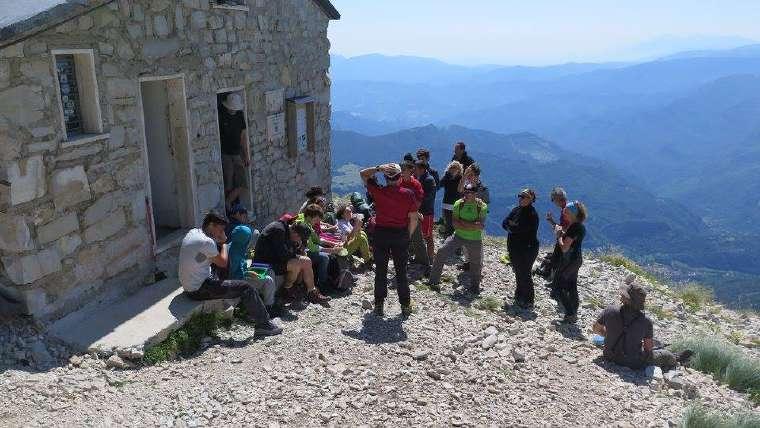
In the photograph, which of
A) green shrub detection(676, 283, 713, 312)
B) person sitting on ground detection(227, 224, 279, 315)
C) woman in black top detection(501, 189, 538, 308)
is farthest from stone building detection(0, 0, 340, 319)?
green shrub detection(676, 283, 713, 312)

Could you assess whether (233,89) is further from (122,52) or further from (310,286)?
(310,286)

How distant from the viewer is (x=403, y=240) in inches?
276

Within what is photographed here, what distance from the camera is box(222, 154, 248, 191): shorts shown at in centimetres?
939

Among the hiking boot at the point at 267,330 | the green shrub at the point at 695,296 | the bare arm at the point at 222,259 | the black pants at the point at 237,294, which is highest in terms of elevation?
the bare arm at the point at 222,259

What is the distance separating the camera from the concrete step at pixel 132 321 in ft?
18.9

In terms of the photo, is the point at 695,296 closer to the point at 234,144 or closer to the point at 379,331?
the point at 379,331

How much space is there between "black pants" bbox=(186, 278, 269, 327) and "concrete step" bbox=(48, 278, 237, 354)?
0.50 ft

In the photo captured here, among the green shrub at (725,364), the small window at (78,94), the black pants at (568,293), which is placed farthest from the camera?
the black pants at (568,293)

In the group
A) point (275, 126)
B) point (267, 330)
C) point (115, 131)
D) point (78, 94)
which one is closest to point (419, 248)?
point (275, 126)

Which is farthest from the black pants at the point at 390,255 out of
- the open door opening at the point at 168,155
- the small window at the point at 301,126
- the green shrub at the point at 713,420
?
the small window at the point at 301,126

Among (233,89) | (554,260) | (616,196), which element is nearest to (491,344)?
(554,260)

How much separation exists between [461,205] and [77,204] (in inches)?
200

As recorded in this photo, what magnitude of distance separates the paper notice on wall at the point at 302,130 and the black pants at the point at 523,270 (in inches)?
197

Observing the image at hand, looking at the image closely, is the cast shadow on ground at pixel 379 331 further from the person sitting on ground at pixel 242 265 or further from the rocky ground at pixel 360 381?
the person sitting on ground at pixel 242 265
